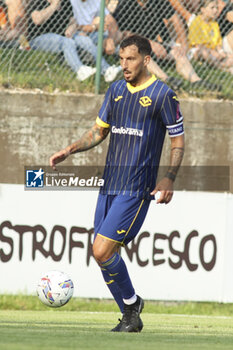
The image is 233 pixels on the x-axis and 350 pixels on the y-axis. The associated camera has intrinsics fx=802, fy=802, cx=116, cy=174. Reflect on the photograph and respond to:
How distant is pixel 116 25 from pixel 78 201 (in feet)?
9.04

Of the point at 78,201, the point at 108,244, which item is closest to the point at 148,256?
the point at 78,201

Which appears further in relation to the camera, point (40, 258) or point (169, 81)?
point (169, 81)

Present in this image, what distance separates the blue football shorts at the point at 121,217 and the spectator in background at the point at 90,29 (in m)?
5.32

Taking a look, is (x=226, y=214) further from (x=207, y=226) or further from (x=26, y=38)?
(x=26, y=38)

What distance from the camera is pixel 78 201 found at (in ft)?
35.8

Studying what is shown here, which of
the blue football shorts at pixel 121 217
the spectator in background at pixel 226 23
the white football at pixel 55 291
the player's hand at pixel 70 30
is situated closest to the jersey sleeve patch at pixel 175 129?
the blue football shorts at pixel 121 217

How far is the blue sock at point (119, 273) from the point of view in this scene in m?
6.62

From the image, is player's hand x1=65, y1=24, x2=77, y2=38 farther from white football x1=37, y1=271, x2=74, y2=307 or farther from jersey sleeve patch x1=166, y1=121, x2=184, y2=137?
jersey sleeve patch x1=166, y1=121, x2=184, y2=137

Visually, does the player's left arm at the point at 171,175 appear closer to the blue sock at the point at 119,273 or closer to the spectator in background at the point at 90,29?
the blue sock at the point at 119,273

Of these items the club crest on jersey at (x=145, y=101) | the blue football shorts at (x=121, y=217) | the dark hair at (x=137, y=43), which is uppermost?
the dark hair at (x=137, y=43)

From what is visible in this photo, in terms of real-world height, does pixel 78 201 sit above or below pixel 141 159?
below

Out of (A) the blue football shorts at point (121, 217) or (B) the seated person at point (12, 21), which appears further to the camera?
(B) the seated person at point (12, 21)

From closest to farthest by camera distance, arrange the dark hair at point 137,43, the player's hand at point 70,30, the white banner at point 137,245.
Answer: the dark hair at point 137,43 < the white banner at point 137,245 < the player's hand at point 70,30

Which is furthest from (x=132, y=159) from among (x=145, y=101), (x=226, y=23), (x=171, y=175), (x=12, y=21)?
(x=226, y=23)
